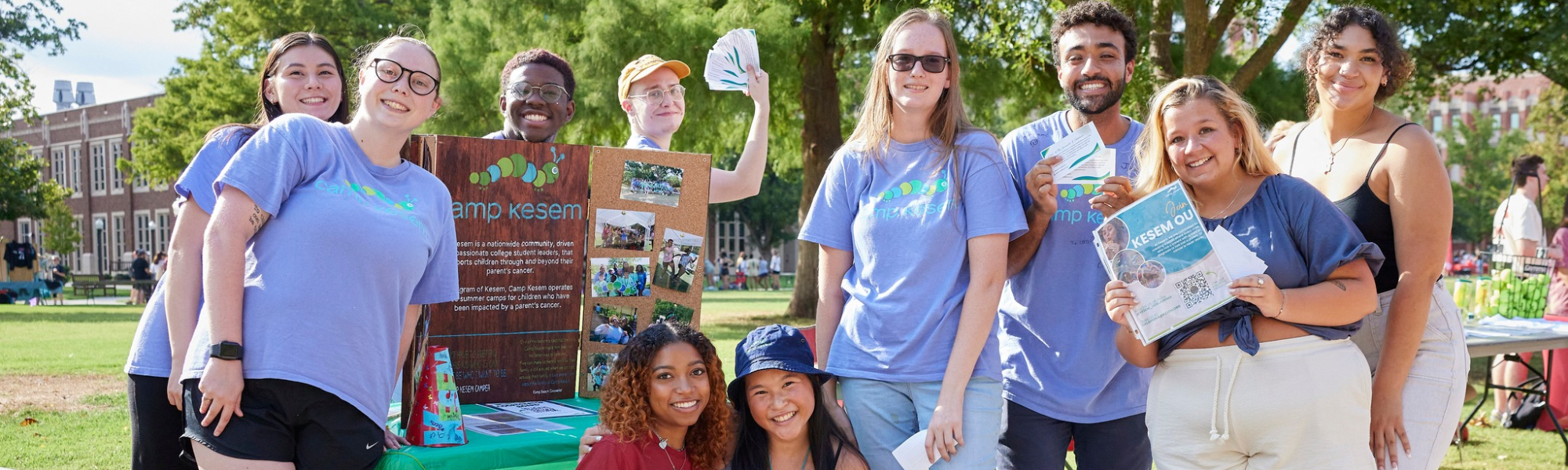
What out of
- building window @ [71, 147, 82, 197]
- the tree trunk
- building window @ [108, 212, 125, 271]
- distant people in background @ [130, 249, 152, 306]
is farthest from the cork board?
building window @ [71, 147, 82, 197]

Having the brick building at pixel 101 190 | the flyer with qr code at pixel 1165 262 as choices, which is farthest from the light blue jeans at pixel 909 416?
the brick building at pixel 101 190

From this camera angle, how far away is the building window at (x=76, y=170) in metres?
54.9

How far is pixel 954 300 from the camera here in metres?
2.64

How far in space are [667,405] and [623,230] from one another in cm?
91

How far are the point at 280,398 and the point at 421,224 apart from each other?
1.78 ft

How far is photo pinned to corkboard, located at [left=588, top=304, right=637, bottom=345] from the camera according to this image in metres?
3.79

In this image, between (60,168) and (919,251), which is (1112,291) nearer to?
(919,251)

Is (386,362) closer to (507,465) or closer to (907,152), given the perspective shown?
(507,465)

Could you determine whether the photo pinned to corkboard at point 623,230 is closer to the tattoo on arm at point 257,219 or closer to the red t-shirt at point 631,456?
the red t-shirt at point 631,456

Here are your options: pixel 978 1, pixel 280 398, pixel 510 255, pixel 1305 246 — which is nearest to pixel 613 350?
pixel 510 255

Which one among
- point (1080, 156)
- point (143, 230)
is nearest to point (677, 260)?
point (1080, 156)

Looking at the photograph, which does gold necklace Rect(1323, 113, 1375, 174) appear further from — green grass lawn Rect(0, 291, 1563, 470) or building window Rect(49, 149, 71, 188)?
building window Rect(49, 149, 71, 188)

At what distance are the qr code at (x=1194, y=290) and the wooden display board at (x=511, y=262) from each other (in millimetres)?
2091

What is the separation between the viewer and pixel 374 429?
2.69m
